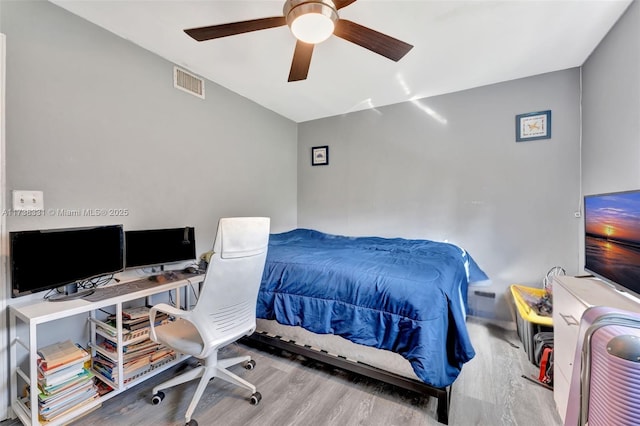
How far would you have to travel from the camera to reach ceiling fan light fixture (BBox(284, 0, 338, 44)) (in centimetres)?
146

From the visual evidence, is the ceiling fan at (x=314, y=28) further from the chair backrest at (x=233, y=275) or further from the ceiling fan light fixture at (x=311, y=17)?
the chair backrest at (x=233, y=275)

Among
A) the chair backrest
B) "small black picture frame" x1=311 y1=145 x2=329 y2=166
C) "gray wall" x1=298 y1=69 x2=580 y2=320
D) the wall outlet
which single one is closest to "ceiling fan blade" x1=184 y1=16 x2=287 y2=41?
the chair backrest

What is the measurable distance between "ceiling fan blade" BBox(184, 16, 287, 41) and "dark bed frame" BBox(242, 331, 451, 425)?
87.7 inches

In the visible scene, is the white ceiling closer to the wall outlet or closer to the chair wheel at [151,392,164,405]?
the wall outlet

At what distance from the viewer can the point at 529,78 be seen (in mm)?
2822

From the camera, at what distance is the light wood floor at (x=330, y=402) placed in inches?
61.9

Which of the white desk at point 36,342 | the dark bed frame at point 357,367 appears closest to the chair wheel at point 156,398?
the white desk at point 36,342

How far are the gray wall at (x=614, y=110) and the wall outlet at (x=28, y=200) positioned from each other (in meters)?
3.81

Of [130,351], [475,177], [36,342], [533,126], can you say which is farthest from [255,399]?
[533,126]

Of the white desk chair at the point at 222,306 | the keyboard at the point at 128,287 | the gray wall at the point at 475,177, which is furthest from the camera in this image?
the gray wall at the point at 475,177

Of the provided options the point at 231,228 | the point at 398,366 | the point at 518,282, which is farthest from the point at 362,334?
the point at 518,282

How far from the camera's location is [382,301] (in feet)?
5.63

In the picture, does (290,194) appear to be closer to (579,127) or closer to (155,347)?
(155,347)

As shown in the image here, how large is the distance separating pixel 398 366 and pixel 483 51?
2.64 m
